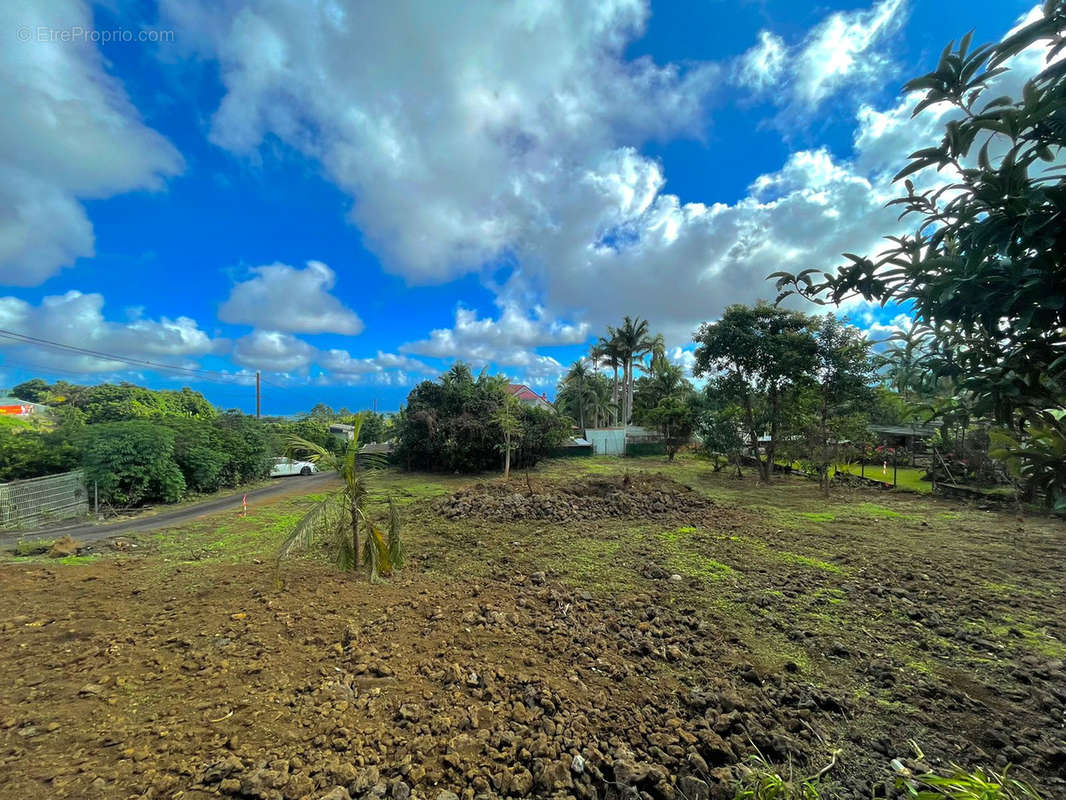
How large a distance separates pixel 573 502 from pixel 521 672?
7045 millimetres

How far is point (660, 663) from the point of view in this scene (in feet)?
11.1

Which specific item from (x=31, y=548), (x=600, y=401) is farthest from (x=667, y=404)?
(x=31, y=548)

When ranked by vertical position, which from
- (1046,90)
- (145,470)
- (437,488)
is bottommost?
(437,488)

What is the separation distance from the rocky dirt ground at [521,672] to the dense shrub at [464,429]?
12439 millimetres

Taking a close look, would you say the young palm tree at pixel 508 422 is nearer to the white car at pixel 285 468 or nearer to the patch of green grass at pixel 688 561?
the patch of green grass at pixel 688 561

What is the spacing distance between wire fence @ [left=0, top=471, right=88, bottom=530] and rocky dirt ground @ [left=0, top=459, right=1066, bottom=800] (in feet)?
15.1

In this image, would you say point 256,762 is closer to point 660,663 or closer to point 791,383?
point 660,663

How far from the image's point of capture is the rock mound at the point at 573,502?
30.5 ft

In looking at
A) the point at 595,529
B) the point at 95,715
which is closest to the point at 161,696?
the point at 95,715

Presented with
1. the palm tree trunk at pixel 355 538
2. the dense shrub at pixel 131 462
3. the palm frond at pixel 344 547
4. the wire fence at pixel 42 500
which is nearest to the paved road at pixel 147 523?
the wire fence at pixel 42 500

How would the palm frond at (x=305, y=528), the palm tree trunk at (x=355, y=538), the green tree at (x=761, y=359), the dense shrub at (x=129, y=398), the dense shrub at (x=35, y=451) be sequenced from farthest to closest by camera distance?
the dense shrub at (x=129, y=398) < the green tree at (x=761, y=359) < the dense shrub at (x=35, y=451) < the palm tree trunk at (x=355, y=538) < the palm frond at (x=305, y=528)

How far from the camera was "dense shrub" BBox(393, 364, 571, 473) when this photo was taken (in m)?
18.9

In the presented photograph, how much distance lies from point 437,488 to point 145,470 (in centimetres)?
797

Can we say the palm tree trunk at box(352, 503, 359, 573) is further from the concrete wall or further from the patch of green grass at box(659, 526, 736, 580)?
the concrete wall
